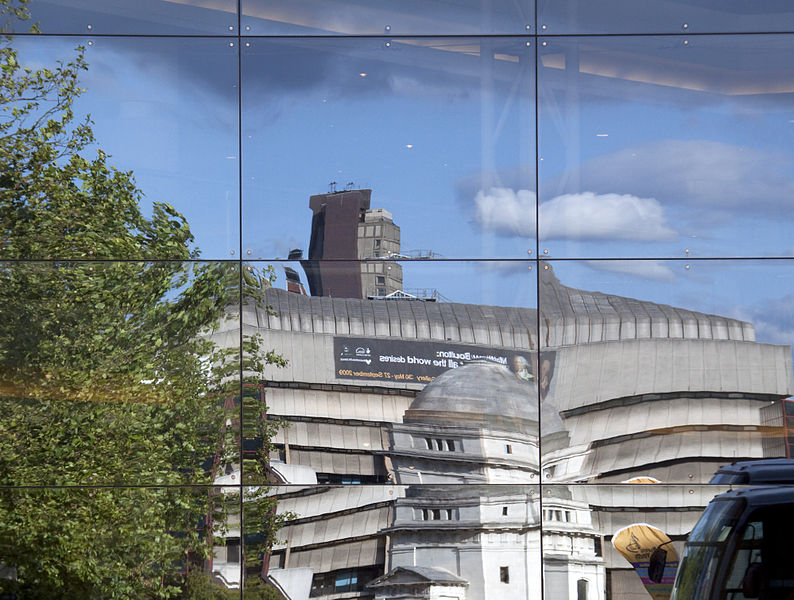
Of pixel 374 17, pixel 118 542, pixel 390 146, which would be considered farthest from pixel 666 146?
pixel 118 542

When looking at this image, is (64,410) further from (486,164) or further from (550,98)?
(550,98)

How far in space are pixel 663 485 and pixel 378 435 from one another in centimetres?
207

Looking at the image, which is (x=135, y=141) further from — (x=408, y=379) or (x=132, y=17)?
(x=408, y=379)

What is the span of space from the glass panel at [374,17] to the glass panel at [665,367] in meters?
1.88

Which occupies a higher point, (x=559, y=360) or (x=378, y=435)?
(x=559, y=360)

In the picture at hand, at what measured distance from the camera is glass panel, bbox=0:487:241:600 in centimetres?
725

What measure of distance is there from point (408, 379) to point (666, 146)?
2.51m

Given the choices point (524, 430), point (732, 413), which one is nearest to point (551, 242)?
point (524, 430)

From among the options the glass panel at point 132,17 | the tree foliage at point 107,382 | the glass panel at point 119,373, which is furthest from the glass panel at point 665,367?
the glass panel at point 132,17

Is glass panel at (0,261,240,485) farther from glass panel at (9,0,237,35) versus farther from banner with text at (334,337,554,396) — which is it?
glass panel at (9,0,237,35)

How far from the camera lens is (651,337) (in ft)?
24.0

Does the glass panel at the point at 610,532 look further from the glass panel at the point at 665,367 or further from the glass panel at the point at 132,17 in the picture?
the glass panel at the point at 132,17

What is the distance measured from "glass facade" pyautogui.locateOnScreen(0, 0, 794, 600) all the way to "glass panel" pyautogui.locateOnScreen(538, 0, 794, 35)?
2 cm

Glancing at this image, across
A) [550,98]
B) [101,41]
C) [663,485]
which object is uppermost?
[101,41]
